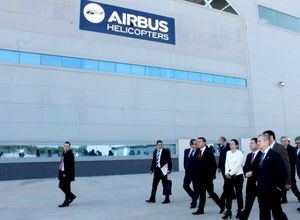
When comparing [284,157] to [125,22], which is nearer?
[284,157]

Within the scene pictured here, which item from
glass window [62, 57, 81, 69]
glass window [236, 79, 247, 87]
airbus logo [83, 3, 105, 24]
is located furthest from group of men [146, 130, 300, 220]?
glass window [236, 79, 247, 87]

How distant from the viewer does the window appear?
20.3 m

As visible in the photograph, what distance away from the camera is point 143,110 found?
1684cm

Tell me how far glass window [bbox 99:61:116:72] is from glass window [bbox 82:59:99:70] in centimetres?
24

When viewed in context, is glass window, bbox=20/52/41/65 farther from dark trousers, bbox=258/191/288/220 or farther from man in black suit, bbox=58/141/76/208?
dark trousers, bbox=258/191/288/220

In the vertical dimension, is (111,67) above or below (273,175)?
above

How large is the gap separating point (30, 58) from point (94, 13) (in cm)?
445

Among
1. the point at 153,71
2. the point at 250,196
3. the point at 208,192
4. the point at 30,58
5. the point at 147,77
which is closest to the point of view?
the point at 250,196

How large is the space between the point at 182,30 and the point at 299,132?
1271cm

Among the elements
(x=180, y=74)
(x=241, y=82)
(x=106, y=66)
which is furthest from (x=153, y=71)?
(x=241, y=82)

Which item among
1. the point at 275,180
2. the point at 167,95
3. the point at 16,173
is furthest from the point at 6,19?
the point at 275,180

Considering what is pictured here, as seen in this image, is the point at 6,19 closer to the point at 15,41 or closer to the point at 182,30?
the point at 15,41

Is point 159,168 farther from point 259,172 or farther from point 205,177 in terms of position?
point 259,172

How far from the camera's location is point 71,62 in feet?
50.8
